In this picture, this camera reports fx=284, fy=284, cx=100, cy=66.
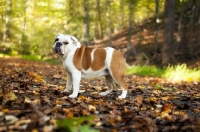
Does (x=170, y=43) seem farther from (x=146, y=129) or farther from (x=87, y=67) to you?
(x=146, y=129)

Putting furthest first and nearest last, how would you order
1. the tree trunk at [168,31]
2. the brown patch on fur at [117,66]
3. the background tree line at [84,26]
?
1. the background tree line at [84,26]
2. the tree trunk at [168,31]
3. the brown patch on fur at [117,66]

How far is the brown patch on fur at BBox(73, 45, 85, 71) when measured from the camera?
5547mm

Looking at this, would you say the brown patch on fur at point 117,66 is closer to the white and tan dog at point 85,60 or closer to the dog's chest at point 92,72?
the white and tan dog at point 85,60

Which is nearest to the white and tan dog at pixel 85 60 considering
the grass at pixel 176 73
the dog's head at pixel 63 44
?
the dog's head at pixel 63 44

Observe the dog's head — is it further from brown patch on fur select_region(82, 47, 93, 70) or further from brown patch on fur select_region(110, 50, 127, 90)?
brown patch on fur select_region(110, 50, 127, 90)

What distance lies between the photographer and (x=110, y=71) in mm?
5656

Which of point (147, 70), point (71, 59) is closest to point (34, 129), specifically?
point (71, 59)

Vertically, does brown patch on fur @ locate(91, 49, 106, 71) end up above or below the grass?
above

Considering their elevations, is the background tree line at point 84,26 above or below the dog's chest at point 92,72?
above

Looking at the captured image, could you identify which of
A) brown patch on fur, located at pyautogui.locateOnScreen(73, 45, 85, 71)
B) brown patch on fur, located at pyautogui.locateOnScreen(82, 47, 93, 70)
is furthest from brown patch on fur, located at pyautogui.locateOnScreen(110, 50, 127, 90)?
brown patch on fur, located at pyautogui.locateOnScreen(73, 45, 85, 71)

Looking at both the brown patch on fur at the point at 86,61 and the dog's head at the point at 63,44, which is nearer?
the dog's head at the point at 63,44

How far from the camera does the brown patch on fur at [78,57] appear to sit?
5.55 meters

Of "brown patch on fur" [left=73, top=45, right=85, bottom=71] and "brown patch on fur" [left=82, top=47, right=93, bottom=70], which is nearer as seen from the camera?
"brown patch on fur" [left=73, top=45, right=85, bottom=71]

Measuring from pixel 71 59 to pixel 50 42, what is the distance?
79.0ft
